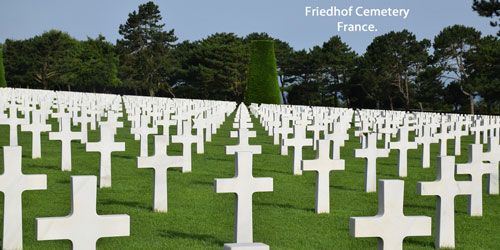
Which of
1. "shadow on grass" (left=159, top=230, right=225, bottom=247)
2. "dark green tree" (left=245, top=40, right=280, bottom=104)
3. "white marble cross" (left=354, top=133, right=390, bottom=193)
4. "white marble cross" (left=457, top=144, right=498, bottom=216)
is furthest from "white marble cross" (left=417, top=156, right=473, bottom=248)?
"dark green tree" (left=245, top=40, right=280, bottom=104)

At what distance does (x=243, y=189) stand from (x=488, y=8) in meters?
30.9

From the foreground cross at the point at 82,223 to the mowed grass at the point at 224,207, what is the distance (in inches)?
77.4

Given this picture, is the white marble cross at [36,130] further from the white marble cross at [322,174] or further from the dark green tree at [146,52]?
the dark green tree at [146,52]

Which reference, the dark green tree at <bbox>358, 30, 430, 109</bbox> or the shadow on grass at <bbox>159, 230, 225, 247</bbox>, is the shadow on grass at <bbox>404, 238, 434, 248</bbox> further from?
the dark green tree at <bbox>358, 30, 430, 109</bbox>

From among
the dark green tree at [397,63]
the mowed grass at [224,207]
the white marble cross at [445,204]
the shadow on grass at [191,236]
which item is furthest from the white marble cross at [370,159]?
the dark green tree at [397,63]

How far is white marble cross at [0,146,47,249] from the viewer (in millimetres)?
6266

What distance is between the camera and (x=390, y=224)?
5.23 meters

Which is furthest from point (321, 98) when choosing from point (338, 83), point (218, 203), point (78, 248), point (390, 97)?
point (78, 248)

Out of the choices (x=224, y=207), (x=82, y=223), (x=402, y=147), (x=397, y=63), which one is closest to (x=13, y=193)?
(x=82, y=223)

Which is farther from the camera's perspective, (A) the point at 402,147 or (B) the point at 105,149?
(A) the point at 402,147

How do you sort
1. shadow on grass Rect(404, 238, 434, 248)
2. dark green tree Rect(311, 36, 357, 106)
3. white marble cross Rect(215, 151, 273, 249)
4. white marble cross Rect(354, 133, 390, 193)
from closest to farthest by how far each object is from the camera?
1. white marble cross Rect(215, 151, 273, 249)
2. shadow on grass Rect(404, 238, 434, 248)
3. white marble cross Rect(354, 133, 390, 193)
4. dark green tree Rect(311, 36, 357, 106)

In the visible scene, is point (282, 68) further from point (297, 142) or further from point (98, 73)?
point (297, 142)

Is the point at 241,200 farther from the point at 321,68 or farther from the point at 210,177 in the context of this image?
the point at 321,68

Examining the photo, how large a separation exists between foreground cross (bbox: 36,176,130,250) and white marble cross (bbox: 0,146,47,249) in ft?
4.74
